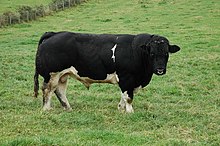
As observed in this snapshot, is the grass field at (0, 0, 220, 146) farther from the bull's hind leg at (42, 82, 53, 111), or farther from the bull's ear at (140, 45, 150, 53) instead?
Answer: the bull's ear at (140, 45, 150, 53)

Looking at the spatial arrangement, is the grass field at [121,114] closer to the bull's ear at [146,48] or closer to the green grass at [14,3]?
the bull's ear at [146,48]

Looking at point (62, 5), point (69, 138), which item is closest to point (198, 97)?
point (69, 138)

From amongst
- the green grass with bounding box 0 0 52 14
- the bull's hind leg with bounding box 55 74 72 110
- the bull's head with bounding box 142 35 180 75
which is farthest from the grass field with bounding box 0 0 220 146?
the green grass with bounding box 0 0 52 14

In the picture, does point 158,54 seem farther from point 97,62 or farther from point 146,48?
point 97,62

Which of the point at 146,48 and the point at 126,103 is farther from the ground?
the point at 146,48

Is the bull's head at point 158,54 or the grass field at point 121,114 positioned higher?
the bull's head at point 158,54

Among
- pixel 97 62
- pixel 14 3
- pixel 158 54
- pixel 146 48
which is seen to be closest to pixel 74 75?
pixel 97 62

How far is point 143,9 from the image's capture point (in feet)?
143

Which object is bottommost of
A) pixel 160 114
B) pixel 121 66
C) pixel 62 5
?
pixel 62 5

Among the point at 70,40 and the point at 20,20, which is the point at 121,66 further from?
the point at 20,20

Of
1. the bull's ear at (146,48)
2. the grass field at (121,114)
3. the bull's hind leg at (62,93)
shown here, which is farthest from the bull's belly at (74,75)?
the bull's ear at (146,48)

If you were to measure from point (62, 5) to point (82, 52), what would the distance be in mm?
36231

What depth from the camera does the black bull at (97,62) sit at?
10.7m

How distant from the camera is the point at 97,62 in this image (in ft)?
35.7
